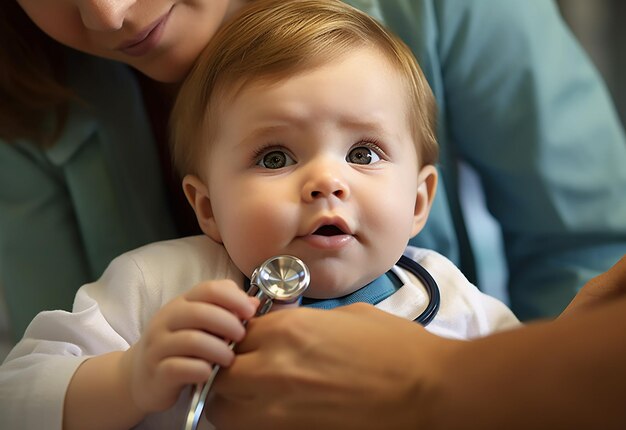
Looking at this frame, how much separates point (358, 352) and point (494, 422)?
0.12 meters

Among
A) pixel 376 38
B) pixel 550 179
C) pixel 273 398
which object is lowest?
pixel 550 179

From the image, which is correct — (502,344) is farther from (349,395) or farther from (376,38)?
(376,38)

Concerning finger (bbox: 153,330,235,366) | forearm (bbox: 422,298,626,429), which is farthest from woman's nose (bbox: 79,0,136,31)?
forearm (bbox: 422,298,626,429)

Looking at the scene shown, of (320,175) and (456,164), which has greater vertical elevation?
(320,175)

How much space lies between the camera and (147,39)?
1.02 meters

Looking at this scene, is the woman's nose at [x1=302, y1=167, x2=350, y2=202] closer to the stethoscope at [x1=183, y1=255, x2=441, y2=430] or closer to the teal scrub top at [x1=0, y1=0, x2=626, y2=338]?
the stethoscope at [x1=183, y1=255, x2=441, y2=430]

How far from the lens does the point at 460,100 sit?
1.16 metres

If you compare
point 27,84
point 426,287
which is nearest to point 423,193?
point 426,287

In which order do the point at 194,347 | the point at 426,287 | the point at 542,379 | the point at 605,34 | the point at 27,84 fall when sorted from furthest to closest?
the point at 605,34 < the point at 27,84 < the point at 426,287 < the point at 194,347 < the point at 542,379

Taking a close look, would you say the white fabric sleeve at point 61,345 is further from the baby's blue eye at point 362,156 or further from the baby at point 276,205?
the baby's blue eye at point 362,156

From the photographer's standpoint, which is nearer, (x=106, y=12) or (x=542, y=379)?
(x=542, y=379)

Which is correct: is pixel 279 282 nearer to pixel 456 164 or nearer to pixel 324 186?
pixel 324 186

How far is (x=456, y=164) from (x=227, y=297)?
0.61 meters

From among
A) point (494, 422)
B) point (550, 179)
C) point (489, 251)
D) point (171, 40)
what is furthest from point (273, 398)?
point (489, 251)
